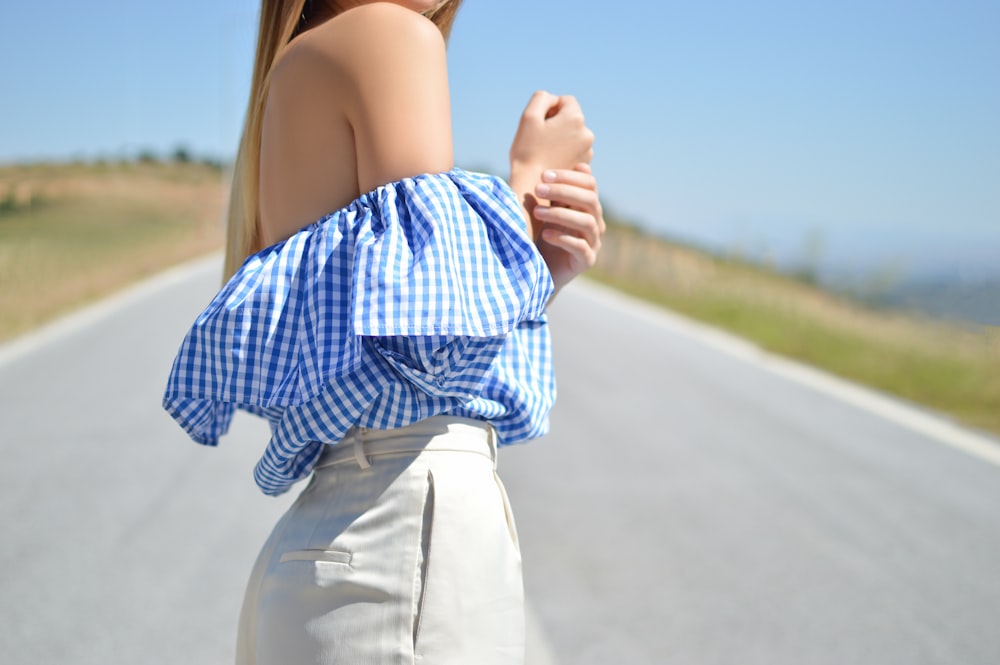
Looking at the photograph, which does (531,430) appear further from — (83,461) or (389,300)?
(83,461)

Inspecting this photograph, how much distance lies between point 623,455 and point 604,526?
4.42ft

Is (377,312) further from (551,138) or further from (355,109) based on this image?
(551,138)

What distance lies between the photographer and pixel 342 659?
3.58 feet

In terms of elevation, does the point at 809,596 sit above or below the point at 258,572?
below

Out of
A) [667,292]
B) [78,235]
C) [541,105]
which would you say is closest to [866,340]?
[667,292]

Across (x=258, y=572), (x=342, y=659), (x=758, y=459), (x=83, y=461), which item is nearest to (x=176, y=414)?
(x=258, y=572)

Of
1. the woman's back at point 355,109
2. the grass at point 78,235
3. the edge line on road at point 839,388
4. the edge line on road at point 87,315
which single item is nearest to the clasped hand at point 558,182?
the woman's back at point 355,109

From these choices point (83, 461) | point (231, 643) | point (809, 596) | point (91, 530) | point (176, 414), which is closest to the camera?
point (176, 414)

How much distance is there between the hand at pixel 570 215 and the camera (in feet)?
4.09

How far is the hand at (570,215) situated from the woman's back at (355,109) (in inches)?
6.3

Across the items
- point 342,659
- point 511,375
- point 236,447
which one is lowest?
point 236,447

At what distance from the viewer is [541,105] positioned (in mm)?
1319

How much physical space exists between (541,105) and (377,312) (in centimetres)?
47

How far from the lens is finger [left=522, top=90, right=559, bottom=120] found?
4.29 feet
